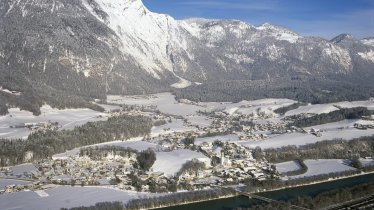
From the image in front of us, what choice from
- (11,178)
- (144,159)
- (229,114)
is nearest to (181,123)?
(229,114)

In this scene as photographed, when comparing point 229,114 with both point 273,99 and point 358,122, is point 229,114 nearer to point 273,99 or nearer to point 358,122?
point 273,99

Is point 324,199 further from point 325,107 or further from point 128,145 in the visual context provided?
point 325,107

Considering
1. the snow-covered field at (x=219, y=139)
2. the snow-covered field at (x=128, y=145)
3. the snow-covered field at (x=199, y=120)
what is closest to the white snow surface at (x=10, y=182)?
the snow-covered field at (x=128, y=145)

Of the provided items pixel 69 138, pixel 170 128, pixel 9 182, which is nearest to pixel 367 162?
pixel 170 128

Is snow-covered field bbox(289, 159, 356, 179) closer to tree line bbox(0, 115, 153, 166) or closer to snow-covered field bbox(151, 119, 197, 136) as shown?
tree line bbox(0, 115, 153, 166)

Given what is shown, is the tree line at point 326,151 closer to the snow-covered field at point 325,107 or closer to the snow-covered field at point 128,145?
the snow-covered field at point 128,145

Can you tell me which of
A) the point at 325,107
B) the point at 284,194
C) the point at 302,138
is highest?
the point at 325,107

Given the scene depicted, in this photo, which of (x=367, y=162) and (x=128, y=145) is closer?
(x=367, y=162)
